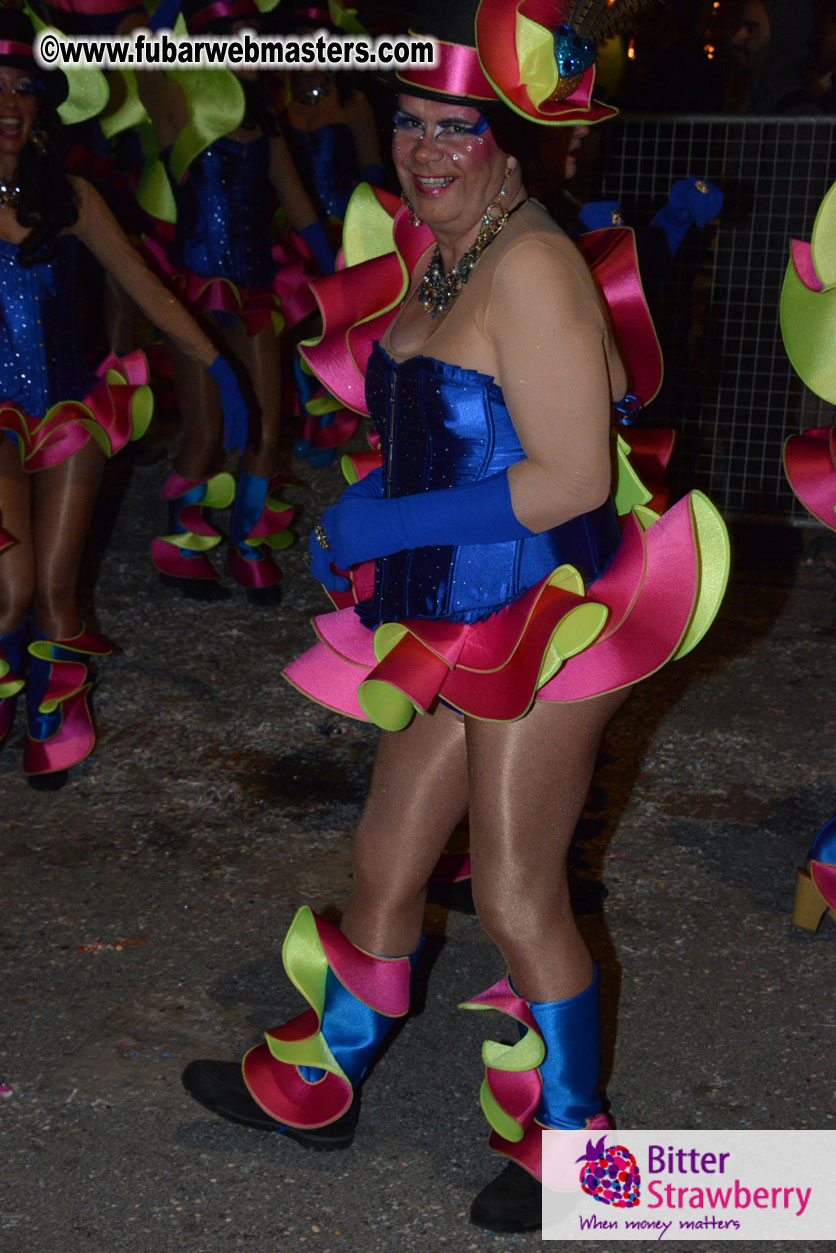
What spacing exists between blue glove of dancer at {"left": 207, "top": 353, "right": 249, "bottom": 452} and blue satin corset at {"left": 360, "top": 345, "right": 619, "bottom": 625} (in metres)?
1.51

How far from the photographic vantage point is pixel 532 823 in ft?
7.26

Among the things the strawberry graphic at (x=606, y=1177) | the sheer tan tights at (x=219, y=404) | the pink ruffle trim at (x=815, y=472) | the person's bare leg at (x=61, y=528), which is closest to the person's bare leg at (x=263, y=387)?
the sheer tan tights at (x=219, y=404)

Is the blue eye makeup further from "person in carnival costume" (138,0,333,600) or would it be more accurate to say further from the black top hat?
"person in carnival costume" (138,0,333,600)

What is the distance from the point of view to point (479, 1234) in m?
2.43

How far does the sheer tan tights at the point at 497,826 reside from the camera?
7.22ft

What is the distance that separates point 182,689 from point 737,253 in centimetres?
363

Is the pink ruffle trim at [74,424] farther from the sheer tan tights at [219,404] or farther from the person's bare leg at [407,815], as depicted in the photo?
the person's bare leg at [407,815]

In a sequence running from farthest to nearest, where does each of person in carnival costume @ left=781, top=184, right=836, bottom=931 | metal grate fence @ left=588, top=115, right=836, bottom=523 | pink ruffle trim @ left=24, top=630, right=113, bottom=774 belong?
metal grate fence @ left=588, top=115, right=836, bottom=523, pink ruffle trim @ left=24, top=630, right=113, bottom=774, person in carnival costume @ left=781, top=184, right=836, bottom=931

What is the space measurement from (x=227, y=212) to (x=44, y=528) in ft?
6.23

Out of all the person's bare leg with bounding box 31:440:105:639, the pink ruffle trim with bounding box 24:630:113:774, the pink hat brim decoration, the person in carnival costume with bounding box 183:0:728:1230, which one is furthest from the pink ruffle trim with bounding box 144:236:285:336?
the pink hat brim decoration

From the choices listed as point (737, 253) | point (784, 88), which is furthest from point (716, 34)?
point (737, 253)

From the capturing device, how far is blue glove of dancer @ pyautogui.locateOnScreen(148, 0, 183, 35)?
16.9 ft

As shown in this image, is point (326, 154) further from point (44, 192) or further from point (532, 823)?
point (532, 823)

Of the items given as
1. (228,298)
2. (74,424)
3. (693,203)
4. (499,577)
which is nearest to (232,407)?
(74,424)
